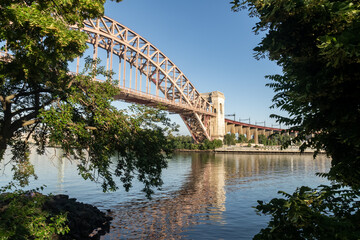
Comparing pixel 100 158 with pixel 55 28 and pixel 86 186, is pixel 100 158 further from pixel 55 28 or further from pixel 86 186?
pixel 86 186

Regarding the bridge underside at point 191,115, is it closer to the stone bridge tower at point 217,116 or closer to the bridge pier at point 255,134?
the stone bridge tower at point 217,116

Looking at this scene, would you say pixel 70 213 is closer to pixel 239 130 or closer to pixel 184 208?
pixel 184 208

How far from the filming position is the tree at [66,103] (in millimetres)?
5406

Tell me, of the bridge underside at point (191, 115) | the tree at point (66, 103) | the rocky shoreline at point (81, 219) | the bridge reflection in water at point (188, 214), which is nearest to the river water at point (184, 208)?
the bridge reflection in water at point (188, 214)

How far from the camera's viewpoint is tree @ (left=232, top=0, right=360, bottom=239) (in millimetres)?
3490

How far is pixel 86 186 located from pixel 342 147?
1977 cm

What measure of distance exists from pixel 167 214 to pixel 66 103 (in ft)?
27.6

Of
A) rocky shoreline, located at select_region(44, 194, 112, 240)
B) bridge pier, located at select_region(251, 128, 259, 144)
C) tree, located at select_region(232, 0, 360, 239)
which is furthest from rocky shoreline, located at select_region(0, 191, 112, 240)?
bridge pier, located at select_region(251, 128, 259, 144)

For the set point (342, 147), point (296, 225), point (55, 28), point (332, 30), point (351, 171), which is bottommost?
point (296, 225)

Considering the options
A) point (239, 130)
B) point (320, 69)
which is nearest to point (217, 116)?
point (239, 130)

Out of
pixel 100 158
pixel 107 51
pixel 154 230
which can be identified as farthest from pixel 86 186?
pixel 107 51

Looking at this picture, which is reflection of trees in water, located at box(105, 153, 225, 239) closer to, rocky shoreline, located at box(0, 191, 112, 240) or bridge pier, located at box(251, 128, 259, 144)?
rocky shoreline, located at box(0, 191, 112, 240)

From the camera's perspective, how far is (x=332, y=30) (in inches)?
177

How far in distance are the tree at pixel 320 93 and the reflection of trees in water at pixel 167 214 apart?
6921 millimetres
